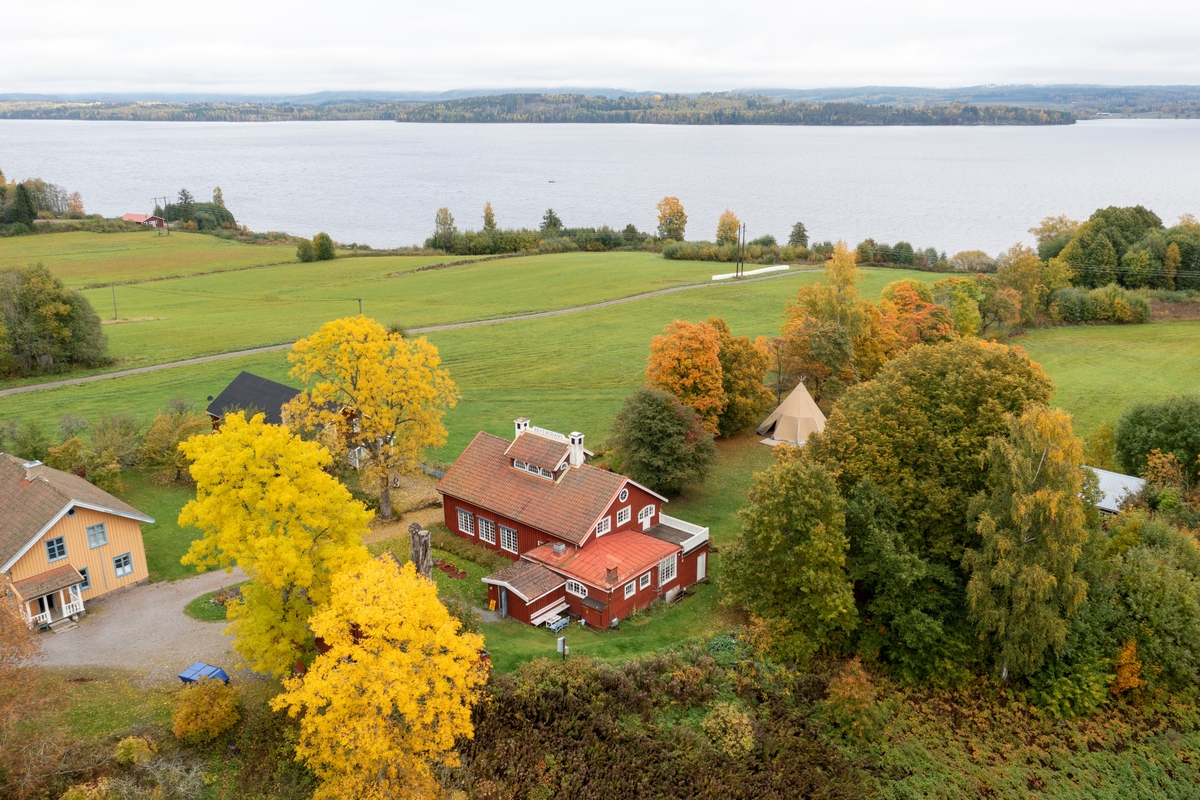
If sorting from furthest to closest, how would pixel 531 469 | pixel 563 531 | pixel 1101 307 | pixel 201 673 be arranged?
pixel 1101 307
pixel 531 469
pixel 563 531
pixel 201 673

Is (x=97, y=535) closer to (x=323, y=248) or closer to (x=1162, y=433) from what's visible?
(x=1162, y=433)

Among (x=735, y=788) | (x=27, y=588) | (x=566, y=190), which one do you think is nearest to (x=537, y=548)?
(x=735, y=788)

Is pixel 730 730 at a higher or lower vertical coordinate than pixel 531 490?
lower

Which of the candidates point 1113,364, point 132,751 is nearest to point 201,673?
point 132,751

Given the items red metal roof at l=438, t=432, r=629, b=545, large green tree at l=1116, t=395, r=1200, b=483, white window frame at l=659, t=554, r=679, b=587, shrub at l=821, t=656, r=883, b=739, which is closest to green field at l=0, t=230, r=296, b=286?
red metal roof at l=438, t=432, r=629, b=545

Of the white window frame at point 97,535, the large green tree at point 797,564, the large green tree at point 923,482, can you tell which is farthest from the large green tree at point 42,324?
the large green tree at point 923,482

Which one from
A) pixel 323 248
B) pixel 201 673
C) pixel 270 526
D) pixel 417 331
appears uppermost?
pixel 323 248

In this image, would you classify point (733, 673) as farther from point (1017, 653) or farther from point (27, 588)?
point (27, 588)
